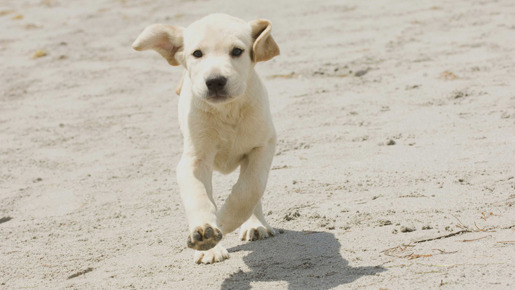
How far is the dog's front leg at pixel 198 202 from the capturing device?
391cm

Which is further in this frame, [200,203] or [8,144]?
[8,144]

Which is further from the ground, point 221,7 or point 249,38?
point 249,38

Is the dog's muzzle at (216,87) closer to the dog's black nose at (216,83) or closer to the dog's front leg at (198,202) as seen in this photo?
the dog's black nose at (216,83)

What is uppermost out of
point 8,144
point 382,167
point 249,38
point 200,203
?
point 249,38

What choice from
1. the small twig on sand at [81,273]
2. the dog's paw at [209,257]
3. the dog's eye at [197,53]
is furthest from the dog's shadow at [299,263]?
the dog's eye at [197,53]

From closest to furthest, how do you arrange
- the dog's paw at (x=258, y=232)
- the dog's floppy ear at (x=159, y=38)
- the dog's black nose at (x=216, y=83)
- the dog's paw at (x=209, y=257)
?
the dog's black nose at (x=216, y=83) → the dog's paw at (x=209, y=257) → the dog's floppy ear at (x=159, y=38) → the dog's paw at (x=258, y=232)

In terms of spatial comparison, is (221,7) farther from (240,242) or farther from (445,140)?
(240,242)

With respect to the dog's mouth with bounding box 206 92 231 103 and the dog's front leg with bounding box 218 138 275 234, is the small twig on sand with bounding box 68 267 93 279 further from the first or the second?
the dog's mouth with bounding box 206 92 231 103

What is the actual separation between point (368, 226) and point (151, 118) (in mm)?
4302

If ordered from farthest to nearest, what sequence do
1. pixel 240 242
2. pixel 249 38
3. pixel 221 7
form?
pixel 221 7 → pixel 240 242 → pixel 249 38

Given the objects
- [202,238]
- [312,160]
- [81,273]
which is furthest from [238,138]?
[312,160]

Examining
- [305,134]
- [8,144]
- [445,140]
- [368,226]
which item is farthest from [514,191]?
[8,144]

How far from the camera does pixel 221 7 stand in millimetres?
13820

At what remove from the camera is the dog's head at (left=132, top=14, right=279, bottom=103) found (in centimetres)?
433
